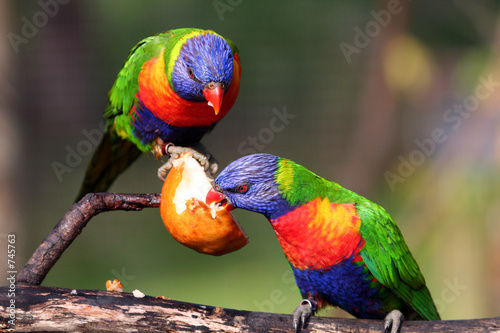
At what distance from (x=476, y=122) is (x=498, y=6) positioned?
3.49 feet

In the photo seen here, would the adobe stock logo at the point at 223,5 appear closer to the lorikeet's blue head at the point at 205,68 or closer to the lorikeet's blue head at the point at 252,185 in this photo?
the lorikeet's blue head at the point at 205,68

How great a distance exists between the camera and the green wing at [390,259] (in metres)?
1.55

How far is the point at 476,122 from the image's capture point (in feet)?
10.7

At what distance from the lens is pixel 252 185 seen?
58.4 inches

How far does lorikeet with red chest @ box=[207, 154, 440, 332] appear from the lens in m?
1.49

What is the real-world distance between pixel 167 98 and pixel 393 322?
47.1 inches

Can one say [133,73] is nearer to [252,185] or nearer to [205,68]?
[205,68]

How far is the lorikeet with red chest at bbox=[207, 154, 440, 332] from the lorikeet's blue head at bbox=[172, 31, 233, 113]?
44 centimetres

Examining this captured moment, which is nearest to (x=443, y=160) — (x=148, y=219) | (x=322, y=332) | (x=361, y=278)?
(x=361, y=278)

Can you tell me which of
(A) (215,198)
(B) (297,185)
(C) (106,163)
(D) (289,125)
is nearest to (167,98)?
(C) (106,163)

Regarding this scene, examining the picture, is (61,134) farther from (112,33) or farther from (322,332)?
(322,332)

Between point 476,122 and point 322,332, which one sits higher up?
point 476,122

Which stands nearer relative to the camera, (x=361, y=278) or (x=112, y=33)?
(x=361, y=278)

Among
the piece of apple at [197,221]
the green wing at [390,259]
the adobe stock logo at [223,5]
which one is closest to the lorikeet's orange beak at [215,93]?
the piece of apple at [197,221]
